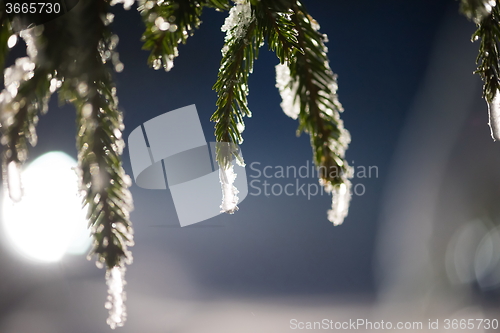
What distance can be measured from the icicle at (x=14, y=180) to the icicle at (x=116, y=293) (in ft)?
0.50

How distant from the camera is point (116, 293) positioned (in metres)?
0.33

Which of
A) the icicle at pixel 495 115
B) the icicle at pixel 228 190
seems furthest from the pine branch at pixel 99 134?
the icicle at pixel 495 115

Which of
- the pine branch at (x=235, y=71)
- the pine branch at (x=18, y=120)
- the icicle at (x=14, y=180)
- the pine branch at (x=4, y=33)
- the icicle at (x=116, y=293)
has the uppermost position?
the pine branch at (x=235, y=71)

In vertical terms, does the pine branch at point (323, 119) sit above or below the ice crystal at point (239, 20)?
below

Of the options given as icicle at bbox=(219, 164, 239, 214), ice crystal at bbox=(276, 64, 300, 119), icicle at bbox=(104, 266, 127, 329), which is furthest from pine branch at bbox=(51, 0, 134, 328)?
icicle at bbox=(219, 164, 239, 214)

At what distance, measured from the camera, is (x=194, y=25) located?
0.40 metres

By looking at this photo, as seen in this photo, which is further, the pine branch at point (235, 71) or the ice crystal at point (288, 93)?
the pine branch at point (235, 71)

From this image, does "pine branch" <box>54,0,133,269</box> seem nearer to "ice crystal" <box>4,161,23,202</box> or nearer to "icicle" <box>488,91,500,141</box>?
"ice crystal" <box>4,161,23,202</box>

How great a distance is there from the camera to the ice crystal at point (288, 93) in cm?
33

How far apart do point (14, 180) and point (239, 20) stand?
1.51 ft

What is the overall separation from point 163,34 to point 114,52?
2.4 inches

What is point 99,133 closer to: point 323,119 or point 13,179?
point 13,179

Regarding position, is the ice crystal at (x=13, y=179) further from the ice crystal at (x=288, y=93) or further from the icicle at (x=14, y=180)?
the ice crystal at (x=288, y=93)

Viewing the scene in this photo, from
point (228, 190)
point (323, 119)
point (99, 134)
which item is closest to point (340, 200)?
point (323, 119)
